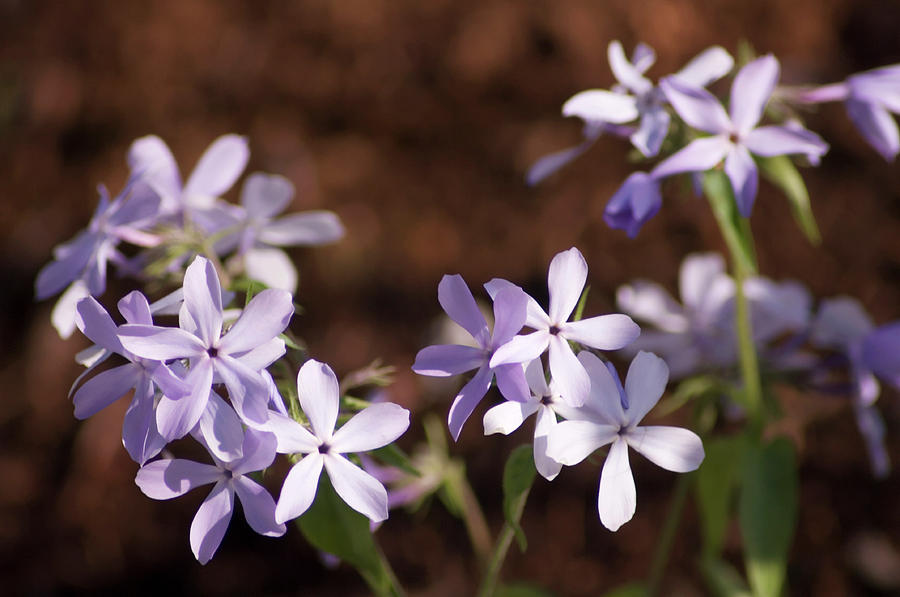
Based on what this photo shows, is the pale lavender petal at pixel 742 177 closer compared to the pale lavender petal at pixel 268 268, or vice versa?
the pale lavender petal at pixel 742 177

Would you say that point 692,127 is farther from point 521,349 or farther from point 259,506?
point 259,506

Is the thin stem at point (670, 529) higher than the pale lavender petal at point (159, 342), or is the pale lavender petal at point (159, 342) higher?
the pale lavender petal at point (159, 342)

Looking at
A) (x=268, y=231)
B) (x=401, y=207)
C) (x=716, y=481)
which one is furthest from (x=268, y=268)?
(x=401, y=207)

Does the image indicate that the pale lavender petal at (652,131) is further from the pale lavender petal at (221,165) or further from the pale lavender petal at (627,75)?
the pale lavender petal at (221,165)

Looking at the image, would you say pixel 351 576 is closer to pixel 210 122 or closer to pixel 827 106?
pixel 210 122

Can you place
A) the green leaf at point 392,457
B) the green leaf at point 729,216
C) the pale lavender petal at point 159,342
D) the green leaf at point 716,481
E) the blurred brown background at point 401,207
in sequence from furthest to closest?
1. the blurred brown background at point 401,207
2. the green leaf at point 716,481
3. the green leaf at point 729,216
4. the green leaf at point 392,457
5. the pale lavender petal at point 159,342

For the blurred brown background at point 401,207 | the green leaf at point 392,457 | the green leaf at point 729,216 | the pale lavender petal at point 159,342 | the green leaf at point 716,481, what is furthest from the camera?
the blurred brown background at point 401,207

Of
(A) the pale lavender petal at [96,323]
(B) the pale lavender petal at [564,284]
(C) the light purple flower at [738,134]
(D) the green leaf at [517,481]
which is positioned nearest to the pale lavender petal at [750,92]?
(C) the light purple flower at [738,134]

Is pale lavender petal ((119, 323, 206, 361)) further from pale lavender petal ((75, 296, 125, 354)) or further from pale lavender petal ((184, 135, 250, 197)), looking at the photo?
pale lavender petal ((184, 135, 250, 197))
